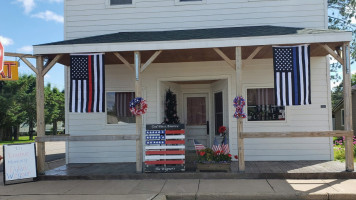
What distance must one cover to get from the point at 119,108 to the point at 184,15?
3.79m

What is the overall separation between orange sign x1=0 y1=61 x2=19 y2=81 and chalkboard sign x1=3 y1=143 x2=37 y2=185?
1696 mm

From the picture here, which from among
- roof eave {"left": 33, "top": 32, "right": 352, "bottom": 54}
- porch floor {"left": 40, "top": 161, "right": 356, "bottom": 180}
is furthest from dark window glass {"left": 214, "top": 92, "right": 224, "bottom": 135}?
roof eave {"left": 33, "top": 32, "right": 352, "bottom": 54}

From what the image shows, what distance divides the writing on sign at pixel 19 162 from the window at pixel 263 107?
6.41m

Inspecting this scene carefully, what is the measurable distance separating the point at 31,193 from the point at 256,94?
6.98 metres

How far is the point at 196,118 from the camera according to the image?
11953 millimetres

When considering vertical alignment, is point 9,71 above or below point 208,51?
below

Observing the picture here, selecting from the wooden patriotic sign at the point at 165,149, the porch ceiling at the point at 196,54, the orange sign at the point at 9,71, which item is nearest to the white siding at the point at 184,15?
the porch ceiling at the point at 196,54

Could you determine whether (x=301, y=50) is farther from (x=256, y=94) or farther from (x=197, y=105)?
(x=197, y=105)

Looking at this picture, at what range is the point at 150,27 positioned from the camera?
1089 cm

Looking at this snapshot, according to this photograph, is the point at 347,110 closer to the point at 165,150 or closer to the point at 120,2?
the point at 165,150

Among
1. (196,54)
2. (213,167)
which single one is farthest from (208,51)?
(213,167)

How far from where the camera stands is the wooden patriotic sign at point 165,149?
826cm

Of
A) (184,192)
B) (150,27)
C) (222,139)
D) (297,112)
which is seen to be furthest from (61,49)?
(297,112)

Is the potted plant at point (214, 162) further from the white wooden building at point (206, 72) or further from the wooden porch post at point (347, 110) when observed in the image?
the wooden porch post at point (347, 110)
